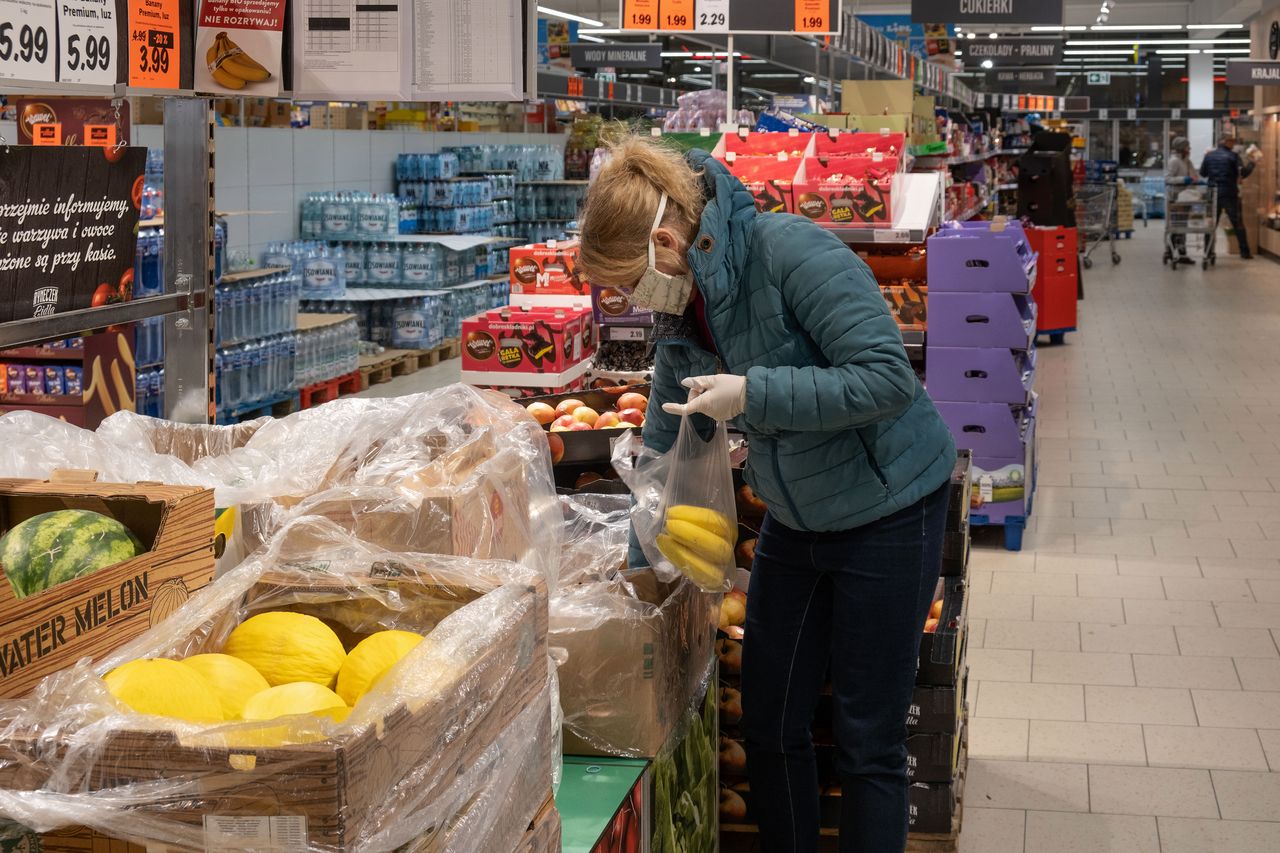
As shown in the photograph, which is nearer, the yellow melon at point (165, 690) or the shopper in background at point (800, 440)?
the yellow melon at point (165, 690)

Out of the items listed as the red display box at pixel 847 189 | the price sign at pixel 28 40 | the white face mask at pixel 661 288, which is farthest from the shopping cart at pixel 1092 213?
the price sign at pixel 28 40

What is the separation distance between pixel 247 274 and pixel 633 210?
21.0 ft

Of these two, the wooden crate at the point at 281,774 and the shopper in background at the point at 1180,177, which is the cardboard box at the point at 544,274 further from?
the shopper in background at the point at 1180,177

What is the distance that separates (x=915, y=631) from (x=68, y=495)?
1.48 meters

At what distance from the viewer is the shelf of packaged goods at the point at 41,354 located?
6.52m

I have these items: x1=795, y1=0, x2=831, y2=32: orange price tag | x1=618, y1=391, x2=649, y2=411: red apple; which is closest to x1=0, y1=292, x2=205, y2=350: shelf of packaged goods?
x1=618, y1=391, x2=649, y2=411: red apple

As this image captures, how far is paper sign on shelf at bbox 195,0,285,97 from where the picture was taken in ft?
9.09

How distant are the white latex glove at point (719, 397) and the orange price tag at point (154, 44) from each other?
1.21 m

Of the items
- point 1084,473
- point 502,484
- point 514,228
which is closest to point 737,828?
point 502,484

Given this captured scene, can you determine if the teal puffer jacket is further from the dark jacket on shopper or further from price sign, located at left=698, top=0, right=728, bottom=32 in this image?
the dark jacket on shopper

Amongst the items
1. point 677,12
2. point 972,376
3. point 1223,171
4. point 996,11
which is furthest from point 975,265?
point 1223,171

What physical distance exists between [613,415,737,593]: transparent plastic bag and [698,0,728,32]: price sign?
15.6 ft

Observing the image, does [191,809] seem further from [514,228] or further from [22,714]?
[514,228]

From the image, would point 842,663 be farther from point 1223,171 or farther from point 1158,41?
point 1158,41
